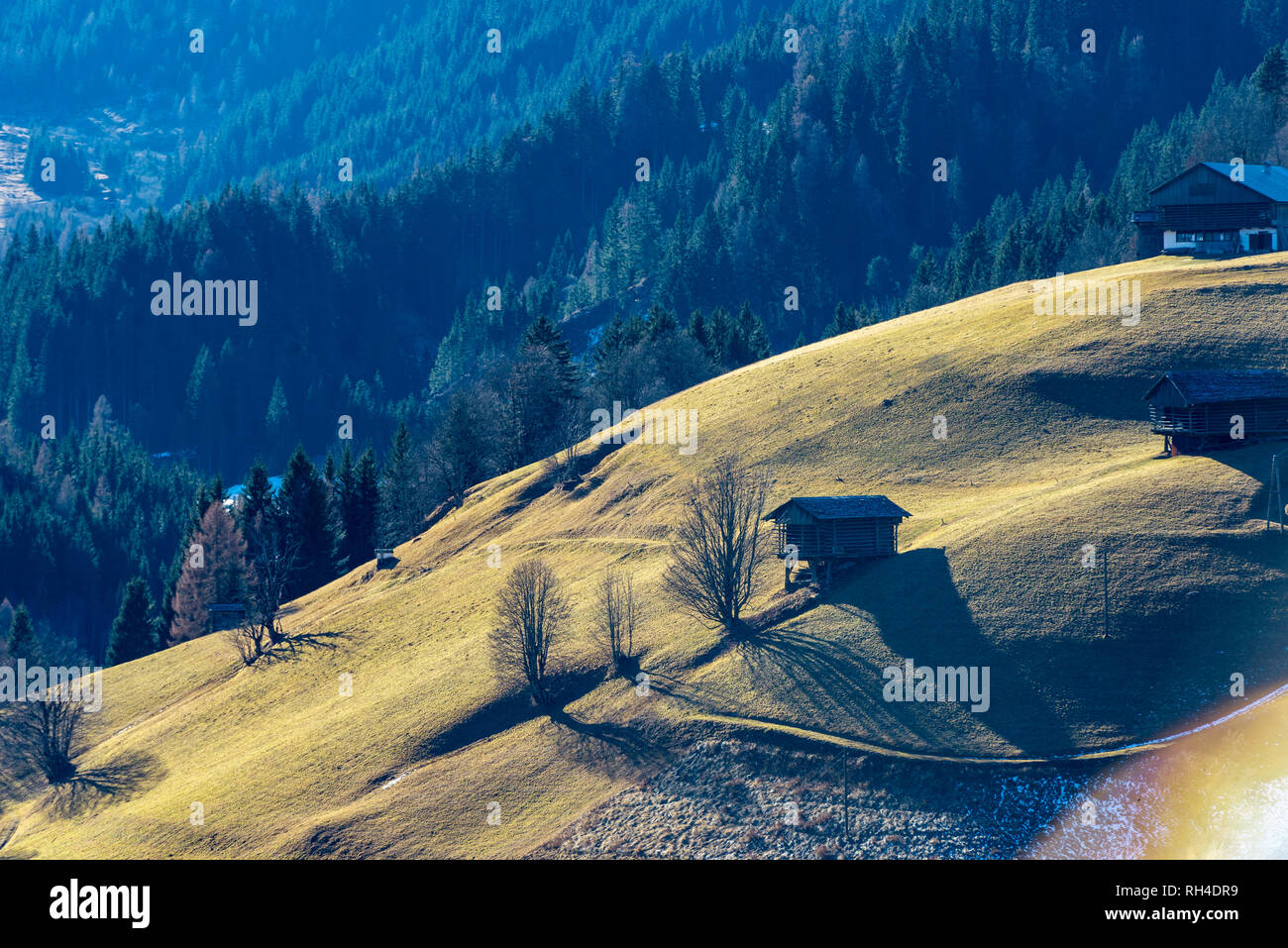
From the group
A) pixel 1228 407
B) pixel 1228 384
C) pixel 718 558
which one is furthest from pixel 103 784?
pixel 1228 384

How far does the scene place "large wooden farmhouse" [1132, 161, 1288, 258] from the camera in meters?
114

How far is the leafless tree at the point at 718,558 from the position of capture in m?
76.5

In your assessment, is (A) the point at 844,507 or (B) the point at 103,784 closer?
(A) the point at 844,507

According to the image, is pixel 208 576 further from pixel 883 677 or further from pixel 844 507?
pixel 883 677

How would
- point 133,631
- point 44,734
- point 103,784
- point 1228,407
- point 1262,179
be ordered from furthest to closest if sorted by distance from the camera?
1. point 133,631
2. point 1262,179
3. point 44,734
4. point 103,784
5. point 1228,407

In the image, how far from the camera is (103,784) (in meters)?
83.7

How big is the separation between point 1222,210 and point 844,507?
59.9 metres

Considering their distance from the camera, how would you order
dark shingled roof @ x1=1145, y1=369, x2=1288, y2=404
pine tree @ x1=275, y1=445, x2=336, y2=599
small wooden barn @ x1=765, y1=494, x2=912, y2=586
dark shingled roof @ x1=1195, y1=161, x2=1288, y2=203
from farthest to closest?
1. pine tree @ x1=275, y1=445, x2=336, y2=599
2. dark shingled roof @ x1=1195, y1=161, x2=1288, y2=203
3. dark shingled roof @ x1=1145, y1=369, x2=1288, y2=404
4. small wooden barn @ x1=765, y1=494, x2=912, y2=586

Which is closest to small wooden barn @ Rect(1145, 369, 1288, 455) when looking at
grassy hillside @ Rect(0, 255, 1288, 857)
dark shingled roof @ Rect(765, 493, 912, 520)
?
grassy hillside @ Rect(0, 255, 1288, 857)

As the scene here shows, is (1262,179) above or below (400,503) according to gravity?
above

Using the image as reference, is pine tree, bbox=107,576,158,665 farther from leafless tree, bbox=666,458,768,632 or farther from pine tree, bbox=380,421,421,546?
leafless tree, bbox=666,458,768,632

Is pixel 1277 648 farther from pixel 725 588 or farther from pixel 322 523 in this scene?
pixel 322 523

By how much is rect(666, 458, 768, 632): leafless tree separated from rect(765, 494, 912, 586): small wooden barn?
7.69 ft

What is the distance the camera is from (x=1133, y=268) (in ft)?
380
